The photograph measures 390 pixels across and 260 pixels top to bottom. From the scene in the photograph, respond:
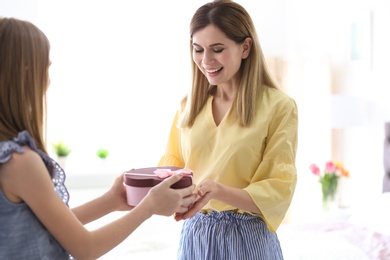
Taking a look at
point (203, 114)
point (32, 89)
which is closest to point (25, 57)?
point (32, 89)

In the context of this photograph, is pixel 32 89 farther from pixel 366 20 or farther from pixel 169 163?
pixel 366 20

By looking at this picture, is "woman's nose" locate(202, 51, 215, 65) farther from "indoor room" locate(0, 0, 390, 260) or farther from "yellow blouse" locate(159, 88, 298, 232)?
"indoor room" locate(0, 0, 390, 260)

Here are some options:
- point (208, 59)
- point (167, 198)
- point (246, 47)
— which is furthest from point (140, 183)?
point (246, 47)

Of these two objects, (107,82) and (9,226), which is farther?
(107,82)

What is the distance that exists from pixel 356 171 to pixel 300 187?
1.90ft

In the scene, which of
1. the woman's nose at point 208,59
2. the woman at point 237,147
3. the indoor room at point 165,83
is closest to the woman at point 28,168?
the woman at point 237,147

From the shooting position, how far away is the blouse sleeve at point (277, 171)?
1.78 m

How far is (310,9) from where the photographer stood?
4.88 meters

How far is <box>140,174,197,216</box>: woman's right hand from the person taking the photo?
154 centimetres

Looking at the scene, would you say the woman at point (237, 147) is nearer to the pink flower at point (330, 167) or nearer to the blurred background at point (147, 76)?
the pink flower at point (330, 167)

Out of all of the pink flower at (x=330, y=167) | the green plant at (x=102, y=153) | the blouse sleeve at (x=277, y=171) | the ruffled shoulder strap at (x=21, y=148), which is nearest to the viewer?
the ruffled shoulder strap at (x=21, y=148)

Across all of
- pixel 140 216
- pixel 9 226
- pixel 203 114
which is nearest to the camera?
pixel 9 226

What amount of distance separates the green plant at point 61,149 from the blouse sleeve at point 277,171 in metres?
2.96

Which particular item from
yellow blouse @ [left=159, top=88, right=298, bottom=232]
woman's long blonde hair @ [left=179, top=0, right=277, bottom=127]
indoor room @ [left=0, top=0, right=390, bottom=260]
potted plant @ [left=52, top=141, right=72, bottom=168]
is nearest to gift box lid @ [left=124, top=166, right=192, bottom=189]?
yellow blouse @ [left=159, top=88, right=298, bottom=232]
